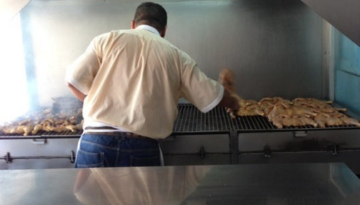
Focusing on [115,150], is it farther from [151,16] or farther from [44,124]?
[44,124]

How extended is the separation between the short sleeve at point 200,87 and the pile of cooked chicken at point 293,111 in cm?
19

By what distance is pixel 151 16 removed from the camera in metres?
2.18

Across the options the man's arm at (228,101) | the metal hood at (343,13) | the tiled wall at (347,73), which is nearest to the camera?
the metal hood at (343,13)

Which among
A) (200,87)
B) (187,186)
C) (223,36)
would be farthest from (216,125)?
(187,186)

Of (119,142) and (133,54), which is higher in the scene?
(133,54)

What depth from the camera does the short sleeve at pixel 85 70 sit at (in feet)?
6.64

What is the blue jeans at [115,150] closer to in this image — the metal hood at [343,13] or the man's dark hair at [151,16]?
the man's dark hair at [151,16]

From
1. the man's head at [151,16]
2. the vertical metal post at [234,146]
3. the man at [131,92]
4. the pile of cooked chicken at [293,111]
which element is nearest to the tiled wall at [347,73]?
the pile of cooked chicken at [293,111]

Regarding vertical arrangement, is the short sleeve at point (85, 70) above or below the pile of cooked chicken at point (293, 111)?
above

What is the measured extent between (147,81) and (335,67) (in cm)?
206

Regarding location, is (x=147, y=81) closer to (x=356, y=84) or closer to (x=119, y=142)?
(x=119, y=142)

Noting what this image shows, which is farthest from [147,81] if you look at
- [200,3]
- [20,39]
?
[20,39]

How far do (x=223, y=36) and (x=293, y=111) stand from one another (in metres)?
0.98

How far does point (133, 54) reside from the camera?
202 centimetres
